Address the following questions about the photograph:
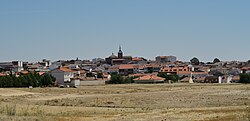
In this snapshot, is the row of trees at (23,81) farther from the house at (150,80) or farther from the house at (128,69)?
the house at (128,69)

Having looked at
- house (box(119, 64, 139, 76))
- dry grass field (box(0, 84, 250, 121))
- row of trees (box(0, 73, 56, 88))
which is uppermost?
house (box(119, 64, 139, 76))

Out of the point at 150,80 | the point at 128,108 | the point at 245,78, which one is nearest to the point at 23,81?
the point at 150,80

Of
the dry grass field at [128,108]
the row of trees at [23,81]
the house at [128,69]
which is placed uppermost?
the house at [128,69]

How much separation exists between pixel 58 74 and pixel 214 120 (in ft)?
325

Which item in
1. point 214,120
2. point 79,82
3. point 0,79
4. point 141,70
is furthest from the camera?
point 141,70

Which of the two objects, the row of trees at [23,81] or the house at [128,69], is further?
the house at [128,69]

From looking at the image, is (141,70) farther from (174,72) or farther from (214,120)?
(214,120)

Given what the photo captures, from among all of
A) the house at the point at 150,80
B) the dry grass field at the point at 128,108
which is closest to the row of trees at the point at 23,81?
the dry grass field at the point at 128,108

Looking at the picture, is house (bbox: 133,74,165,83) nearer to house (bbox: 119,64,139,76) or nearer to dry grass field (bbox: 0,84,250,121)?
house (bbox: 119,64,139,76)

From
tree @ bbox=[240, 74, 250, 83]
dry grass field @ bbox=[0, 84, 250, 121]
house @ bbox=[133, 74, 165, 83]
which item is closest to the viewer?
dry grass field @ bbox=[0, 84, 250, 121]

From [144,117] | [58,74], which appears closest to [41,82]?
[58,74]

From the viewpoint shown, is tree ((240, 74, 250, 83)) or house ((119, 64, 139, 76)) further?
house ((119, 64, 139, 76))

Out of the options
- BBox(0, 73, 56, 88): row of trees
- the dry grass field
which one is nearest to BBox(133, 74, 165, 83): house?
BBox(0, 73, 56, 88): row of trees

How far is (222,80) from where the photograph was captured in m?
136
